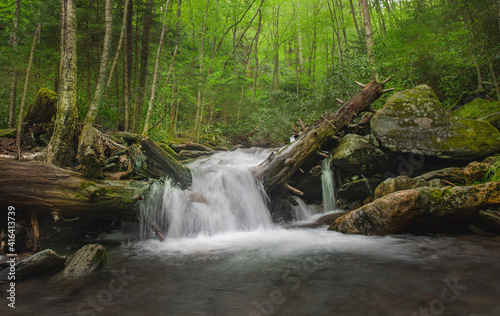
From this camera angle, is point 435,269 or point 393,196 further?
point 393,196

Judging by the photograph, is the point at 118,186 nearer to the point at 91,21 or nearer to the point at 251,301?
the point at 251,301

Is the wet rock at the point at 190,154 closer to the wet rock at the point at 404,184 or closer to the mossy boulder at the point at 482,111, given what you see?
the wet rock at the point at 404,184

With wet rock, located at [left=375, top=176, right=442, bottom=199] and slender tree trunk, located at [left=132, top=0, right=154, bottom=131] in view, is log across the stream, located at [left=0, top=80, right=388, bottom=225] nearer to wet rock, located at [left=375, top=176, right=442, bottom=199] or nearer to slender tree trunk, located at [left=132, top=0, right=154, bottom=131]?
wet rock, located at [left=375, top=176, right=442, bottom=199]

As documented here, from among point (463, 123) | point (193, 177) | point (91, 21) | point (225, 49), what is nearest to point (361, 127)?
point (463, 123)

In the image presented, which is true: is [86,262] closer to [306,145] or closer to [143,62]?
[306,145]

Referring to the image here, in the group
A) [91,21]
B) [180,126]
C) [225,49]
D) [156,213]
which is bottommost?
[156,213]

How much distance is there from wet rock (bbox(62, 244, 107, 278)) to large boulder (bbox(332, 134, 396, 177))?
637 cm

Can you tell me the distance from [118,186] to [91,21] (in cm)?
962

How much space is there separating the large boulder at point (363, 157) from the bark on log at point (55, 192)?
5.73m

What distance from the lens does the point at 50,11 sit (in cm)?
1031

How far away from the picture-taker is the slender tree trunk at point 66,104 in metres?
5.52

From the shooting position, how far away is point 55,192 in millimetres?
4297

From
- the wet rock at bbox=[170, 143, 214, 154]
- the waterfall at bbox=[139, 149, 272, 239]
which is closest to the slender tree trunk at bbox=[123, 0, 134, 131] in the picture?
the wet rock at bbox=[170, 143, 214, 154]

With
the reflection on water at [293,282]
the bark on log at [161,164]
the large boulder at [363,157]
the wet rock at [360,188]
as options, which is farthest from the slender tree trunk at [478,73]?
the bark on log at [161,164]
